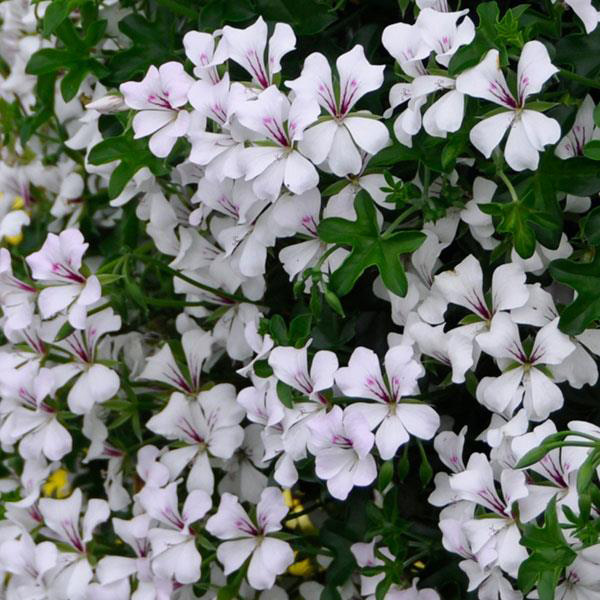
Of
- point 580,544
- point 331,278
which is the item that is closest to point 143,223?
point 331,278

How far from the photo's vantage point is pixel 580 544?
1049mm

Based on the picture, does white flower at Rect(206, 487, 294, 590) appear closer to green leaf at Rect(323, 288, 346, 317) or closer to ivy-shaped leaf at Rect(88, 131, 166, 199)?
green leaf at Rect(323, 288, 346, 317)

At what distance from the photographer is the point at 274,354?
1181 mm

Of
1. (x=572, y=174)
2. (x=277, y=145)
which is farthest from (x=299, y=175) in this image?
(x=572, y=174)

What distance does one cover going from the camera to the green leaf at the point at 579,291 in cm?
108

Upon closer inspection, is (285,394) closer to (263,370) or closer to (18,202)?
(263,370)

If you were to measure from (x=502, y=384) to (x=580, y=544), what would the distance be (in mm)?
154

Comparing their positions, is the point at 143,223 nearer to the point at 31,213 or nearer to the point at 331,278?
the point at 31,213

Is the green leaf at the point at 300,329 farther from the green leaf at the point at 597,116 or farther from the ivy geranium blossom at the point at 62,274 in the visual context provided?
the green leaf at the point at 597,116

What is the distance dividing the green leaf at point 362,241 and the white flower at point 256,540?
0.85 feet

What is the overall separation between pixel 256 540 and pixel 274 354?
0.72 ft

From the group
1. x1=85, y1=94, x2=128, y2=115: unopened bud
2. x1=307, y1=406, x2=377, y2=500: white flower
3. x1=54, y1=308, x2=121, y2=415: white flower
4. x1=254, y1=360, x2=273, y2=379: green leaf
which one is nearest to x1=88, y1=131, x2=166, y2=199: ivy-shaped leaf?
x1=85, y1=94, x2=128, y2=115: unopened bud

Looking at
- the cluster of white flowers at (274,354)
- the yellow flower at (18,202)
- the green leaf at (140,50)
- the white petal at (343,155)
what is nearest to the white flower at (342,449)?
the cluster of white flowers at (274,354)

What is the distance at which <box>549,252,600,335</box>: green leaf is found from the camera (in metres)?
1.08
